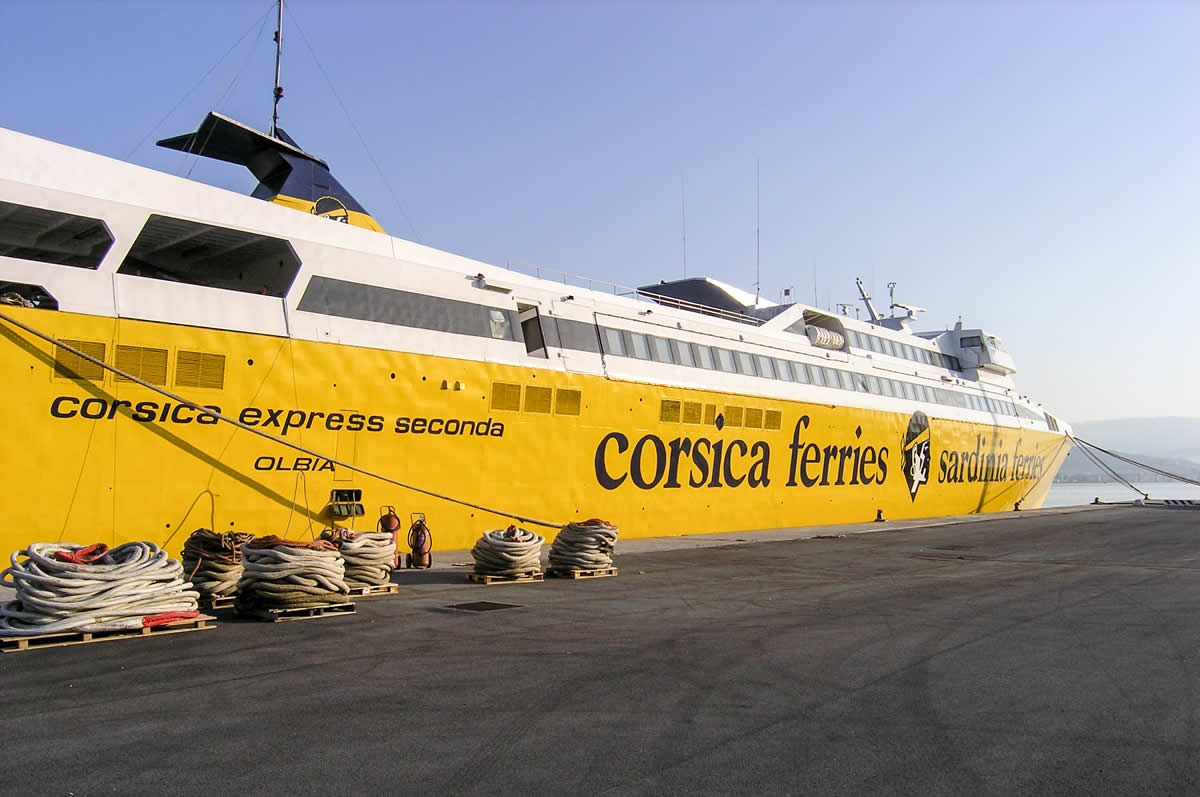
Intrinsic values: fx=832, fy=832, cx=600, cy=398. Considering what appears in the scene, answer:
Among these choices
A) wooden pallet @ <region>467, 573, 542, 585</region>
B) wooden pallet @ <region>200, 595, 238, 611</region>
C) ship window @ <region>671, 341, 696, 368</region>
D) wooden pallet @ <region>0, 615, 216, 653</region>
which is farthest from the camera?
ship window @ <region>671, 341, 696, 368</region>

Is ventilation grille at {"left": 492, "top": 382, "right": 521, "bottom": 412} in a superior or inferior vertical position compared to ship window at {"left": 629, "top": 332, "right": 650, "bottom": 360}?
inferior

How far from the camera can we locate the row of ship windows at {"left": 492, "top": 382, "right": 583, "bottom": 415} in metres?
16.9

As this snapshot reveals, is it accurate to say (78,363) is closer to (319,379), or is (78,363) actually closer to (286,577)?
(319,379)

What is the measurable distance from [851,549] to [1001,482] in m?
22.1

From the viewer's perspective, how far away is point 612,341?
19688 mm

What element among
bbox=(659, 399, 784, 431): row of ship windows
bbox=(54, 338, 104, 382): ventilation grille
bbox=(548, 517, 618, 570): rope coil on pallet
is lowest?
bbox=(548, 517, 618, 570): rope coil on pallet

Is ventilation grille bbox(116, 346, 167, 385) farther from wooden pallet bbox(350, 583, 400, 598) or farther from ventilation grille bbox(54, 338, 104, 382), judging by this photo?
wooden pallet bbox(350, 583, 400, 598)

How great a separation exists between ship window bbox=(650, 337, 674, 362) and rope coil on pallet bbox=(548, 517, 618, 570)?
7.66 meters

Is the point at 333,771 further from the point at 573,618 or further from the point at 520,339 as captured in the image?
the point at 520,339

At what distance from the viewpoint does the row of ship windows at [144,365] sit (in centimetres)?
1166

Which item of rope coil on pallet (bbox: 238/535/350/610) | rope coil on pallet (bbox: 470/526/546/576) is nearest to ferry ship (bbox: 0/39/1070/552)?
rope coil on pallet (bbox: 470/526/546/576)

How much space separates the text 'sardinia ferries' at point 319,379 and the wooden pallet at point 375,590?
3213 mm

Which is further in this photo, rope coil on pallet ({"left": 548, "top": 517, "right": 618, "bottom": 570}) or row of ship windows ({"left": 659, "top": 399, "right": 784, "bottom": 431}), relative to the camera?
row of ship windows ({"left": 659, "top": 399, "right": 784, "bottom": 431})

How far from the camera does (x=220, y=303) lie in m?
13.2
